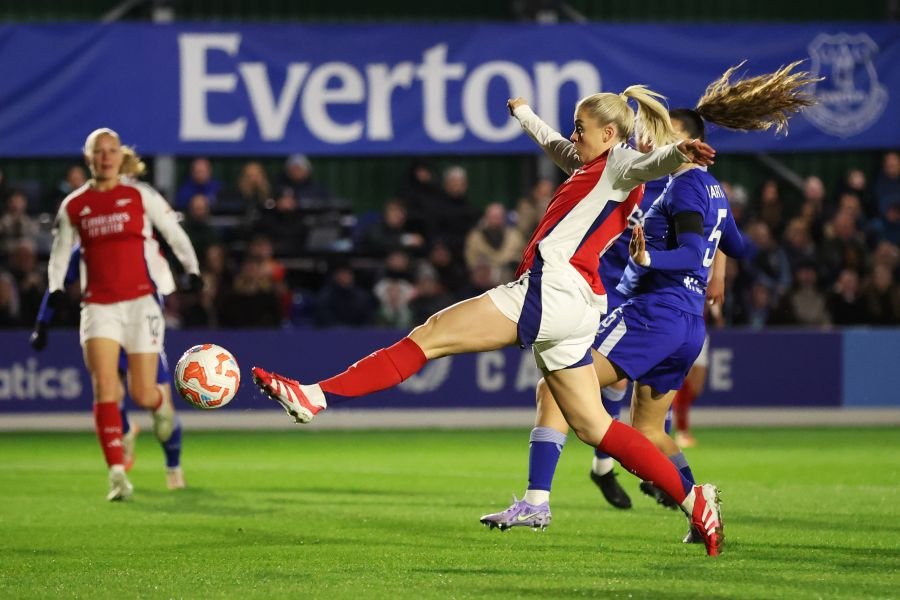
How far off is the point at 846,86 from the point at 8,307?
10.0 metres

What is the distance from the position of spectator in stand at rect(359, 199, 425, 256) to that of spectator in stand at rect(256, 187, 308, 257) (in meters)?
0.74

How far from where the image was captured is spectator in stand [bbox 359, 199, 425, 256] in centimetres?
1775

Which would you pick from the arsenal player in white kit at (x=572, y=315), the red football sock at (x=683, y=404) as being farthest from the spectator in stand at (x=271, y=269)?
the arsenal player in white kit at (x=572, y=315)

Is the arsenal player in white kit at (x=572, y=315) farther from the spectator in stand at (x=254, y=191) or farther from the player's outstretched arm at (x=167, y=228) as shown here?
the spectator in stand at (x=254, y=191)

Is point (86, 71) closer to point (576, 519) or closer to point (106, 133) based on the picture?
point (106, 133)

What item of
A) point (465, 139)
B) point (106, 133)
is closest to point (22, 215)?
point (465, 139)

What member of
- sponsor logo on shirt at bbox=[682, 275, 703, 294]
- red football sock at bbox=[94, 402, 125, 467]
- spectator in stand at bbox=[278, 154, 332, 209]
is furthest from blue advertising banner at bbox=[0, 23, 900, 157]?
sponsor logo on shirt at bbox=[682, 275, 703, 294]

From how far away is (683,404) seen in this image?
502 inches

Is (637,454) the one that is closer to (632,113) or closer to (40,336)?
(632,113)

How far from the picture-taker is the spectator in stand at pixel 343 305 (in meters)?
16.5

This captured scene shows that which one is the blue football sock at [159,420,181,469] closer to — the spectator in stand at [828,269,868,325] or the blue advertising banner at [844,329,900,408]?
the blue advertising banner at [844,329,900,408]

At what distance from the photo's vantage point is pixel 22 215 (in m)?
17.1

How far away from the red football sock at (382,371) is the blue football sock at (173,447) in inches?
152

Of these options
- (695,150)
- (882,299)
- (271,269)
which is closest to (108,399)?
(695,150)
